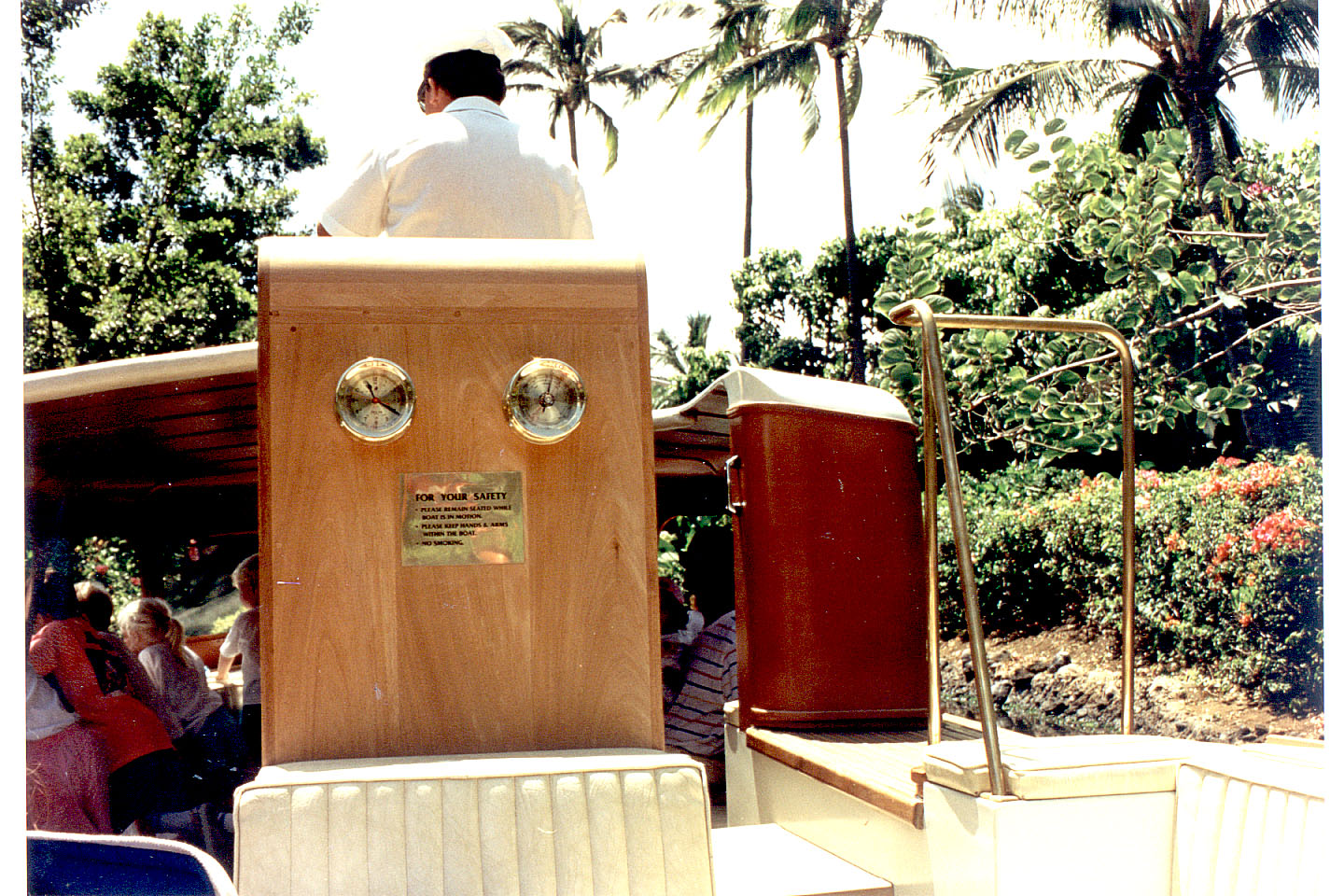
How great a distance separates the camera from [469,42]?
10.7ft

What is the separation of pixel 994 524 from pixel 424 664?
1136 cm

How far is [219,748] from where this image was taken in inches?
218

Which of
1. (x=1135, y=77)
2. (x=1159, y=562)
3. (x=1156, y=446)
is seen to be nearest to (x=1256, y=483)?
(x=1159, y=562)

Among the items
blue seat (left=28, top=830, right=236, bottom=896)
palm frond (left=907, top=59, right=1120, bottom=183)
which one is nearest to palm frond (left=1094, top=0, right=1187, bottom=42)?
palm frond (left=907, top=59, right=1120, bottom=183)

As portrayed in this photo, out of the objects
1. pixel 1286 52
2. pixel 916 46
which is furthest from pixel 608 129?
pixel 1286 52

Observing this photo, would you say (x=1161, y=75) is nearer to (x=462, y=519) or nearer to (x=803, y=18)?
(x=803, y=18)

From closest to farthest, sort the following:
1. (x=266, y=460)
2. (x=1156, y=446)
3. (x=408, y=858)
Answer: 1. (x=408, y=858)
2. (x=266, y=460)
3. (x=1156, y=446)

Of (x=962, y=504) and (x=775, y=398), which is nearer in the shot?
(x=962, y=504)

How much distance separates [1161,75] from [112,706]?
1269cm

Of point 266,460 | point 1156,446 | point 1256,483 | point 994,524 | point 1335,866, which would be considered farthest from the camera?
point 1156,446

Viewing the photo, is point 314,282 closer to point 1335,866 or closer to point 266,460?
point 266,460

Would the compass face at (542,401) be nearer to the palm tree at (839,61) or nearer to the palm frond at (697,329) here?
the palm tree at (839,61)

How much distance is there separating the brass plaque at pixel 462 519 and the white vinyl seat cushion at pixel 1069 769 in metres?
1.14

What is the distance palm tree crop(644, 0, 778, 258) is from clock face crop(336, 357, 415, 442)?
20.5 meters
